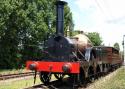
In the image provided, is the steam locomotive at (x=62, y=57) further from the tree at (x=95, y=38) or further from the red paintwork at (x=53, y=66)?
the tree at (x=95, y=38)

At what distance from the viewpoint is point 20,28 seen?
3975cm

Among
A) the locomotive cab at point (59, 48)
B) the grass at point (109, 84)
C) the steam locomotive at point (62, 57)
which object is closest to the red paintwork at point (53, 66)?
the steam locomotive at point (62, 57)

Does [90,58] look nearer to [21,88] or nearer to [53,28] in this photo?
[21,88]

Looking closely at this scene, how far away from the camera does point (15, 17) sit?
3762cm

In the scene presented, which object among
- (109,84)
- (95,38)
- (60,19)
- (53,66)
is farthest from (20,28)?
(95,38)

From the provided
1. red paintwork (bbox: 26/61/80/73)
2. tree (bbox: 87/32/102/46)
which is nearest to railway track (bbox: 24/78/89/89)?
red paintwork (bbox: 26/61/80/73)

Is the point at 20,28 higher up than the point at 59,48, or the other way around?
the point at 20,28

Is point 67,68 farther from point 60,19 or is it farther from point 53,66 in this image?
point 60,19

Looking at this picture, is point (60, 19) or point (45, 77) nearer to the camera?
point (60, 19)

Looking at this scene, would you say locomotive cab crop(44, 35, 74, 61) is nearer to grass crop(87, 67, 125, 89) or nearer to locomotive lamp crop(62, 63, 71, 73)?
locomotive lamp crop(62, 63, 71, 73)

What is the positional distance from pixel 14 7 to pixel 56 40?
1938 cm

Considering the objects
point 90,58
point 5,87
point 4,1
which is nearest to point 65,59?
point 90,58

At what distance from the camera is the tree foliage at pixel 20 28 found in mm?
36031

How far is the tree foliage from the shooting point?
3603 cm
